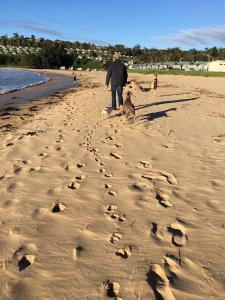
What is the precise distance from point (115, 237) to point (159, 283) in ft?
3.12

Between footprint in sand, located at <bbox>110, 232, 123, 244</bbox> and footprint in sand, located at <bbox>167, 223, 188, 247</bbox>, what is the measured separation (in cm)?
64

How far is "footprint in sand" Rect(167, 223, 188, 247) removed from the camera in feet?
13.6

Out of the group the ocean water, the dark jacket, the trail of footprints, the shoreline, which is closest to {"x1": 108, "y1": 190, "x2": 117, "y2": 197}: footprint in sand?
the trail of footprints

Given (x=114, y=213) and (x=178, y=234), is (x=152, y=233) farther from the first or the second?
(x=114, y=213)

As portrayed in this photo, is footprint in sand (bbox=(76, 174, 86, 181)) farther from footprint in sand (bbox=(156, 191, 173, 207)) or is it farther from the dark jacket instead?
the dark jacket

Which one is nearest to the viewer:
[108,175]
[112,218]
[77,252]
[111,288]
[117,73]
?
[111,288]

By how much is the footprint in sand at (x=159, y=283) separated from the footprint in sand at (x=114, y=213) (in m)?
1.16

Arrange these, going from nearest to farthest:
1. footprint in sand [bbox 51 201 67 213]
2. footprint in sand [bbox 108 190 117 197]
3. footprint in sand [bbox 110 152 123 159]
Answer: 1. footprint in sand [bbox 51 201 67 213]
2. footprint in sand [bbox 108 190 117 197]
3. footprint in sand [bbox 110 152 123 159]

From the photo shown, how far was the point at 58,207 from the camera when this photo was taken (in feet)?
16.7

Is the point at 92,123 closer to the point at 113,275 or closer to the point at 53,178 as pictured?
the point at 53,178

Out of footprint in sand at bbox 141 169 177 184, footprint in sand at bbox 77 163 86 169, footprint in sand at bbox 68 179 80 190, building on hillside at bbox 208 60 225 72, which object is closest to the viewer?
footprint in sand at bbox 68 179 80 190

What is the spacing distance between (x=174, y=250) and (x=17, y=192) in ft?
9.20

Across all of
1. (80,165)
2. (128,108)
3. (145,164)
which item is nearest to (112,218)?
(80,165)

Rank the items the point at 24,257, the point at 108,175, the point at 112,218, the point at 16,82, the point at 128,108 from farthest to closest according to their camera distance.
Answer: the point at 16,82
the point at 128,108
the point at 108,175
the point at 112,218
the point at 24,257
